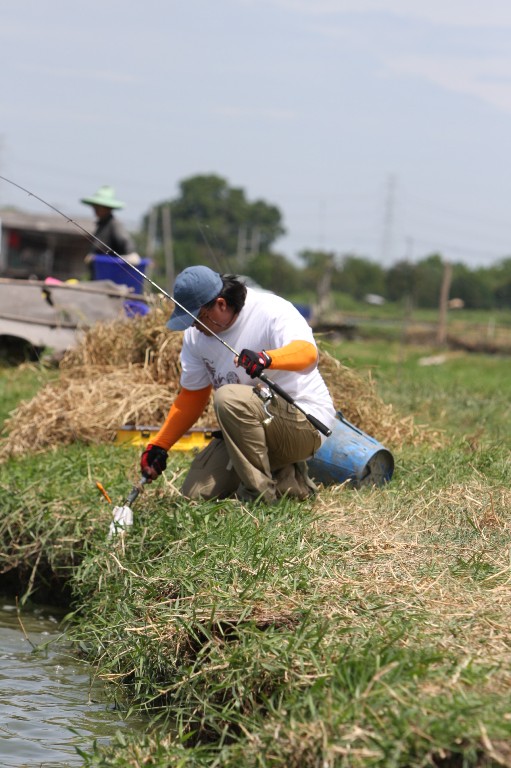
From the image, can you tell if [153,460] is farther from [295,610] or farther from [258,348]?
[295,610]

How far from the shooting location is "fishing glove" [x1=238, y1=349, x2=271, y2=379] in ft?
18.9

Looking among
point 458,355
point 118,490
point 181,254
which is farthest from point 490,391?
point 181,254

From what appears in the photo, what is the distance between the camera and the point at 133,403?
8.56m

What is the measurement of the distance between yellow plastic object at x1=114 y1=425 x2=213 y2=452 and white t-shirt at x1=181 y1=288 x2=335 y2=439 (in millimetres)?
1400

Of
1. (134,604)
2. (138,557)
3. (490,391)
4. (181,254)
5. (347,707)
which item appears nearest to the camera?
(347,707)

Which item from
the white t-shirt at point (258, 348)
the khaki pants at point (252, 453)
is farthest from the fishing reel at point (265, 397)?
the white t-shirt at point (258, 348)

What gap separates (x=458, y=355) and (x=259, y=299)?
18463mm

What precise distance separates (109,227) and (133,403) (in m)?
4.47

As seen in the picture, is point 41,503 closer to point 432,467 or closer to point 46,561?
point 46,561

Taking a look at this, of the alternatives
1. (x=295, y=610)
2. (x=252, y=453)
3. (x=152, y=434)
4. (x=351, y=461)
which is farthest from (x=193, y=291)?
(x=152, y=434)

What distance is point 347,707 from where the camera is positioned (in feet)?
11.9

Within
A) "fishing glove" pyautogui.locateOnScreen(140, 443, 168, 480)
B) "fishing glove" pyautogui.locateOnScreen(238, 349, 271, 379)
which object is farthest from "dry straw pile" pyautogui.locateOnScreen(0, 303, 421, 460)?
"fishing glove" pyautogui.locateOnScreen(238, 349, 271, 379)

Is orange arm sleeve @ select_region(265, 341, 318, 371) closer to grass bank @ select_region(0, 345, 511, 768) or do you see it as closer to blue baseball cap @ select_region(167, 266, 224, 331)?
blue baseball cap @ select_region(167, 266, 224, 331)

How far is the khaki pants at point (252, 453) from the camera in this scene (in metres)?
6.16
